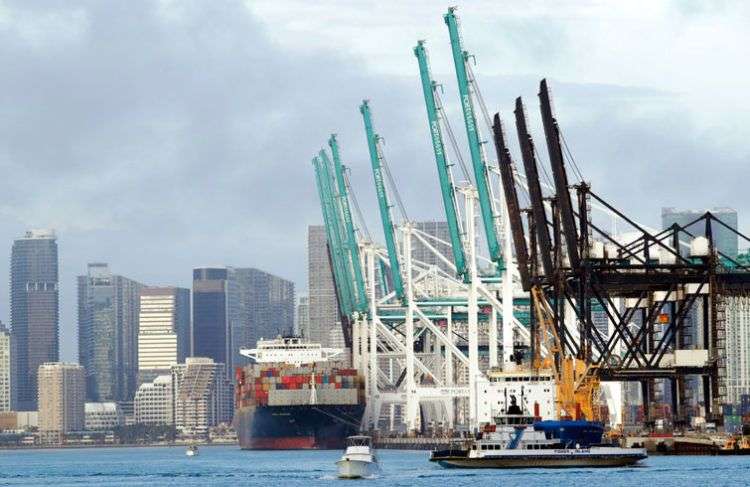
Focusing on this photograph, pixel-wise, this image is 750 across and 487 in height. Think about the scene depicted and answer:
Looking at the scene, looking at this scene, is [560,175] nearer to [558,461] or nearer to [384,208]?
[558,461]

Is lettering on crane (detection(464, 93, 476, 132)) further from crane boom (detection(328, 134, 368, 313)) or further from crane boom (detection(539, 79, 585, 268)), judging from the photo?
crane boom (detection(328, 134, 368, 313))

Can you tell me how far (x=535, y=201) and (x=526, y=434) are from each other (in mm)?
25587

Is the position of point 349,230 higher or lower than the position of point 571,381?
higher

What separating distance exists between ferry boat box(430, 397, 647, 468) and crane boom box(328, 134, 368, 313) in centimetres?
8722

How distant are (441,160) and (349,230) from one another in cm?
3739

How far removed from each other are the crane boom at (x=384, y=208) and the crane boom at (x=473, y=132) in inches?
986

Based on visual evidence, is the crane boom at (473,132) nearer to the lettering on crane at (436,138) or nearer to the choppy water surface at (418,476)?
the lettering on crane at (436,138)

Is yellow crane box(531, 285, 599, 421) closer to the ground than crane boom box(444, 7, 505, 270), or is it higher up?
closer to the ground

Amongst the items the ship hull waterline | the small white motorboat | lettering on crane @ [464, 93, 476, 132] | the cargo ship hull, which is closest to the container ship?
the cargo ship hull

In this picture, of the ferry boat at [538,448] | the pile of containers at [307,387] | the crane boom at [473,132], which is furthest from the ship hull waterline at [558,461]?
the pile of containers at [307,387]

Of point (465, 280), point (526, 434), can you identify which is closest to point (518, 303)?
point (465, 280)

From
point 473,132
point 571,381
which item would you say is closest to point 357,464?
point 571,381

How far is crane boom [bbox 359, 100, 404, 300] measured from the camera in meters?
176

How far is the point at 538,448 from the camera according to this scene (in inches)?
4031
